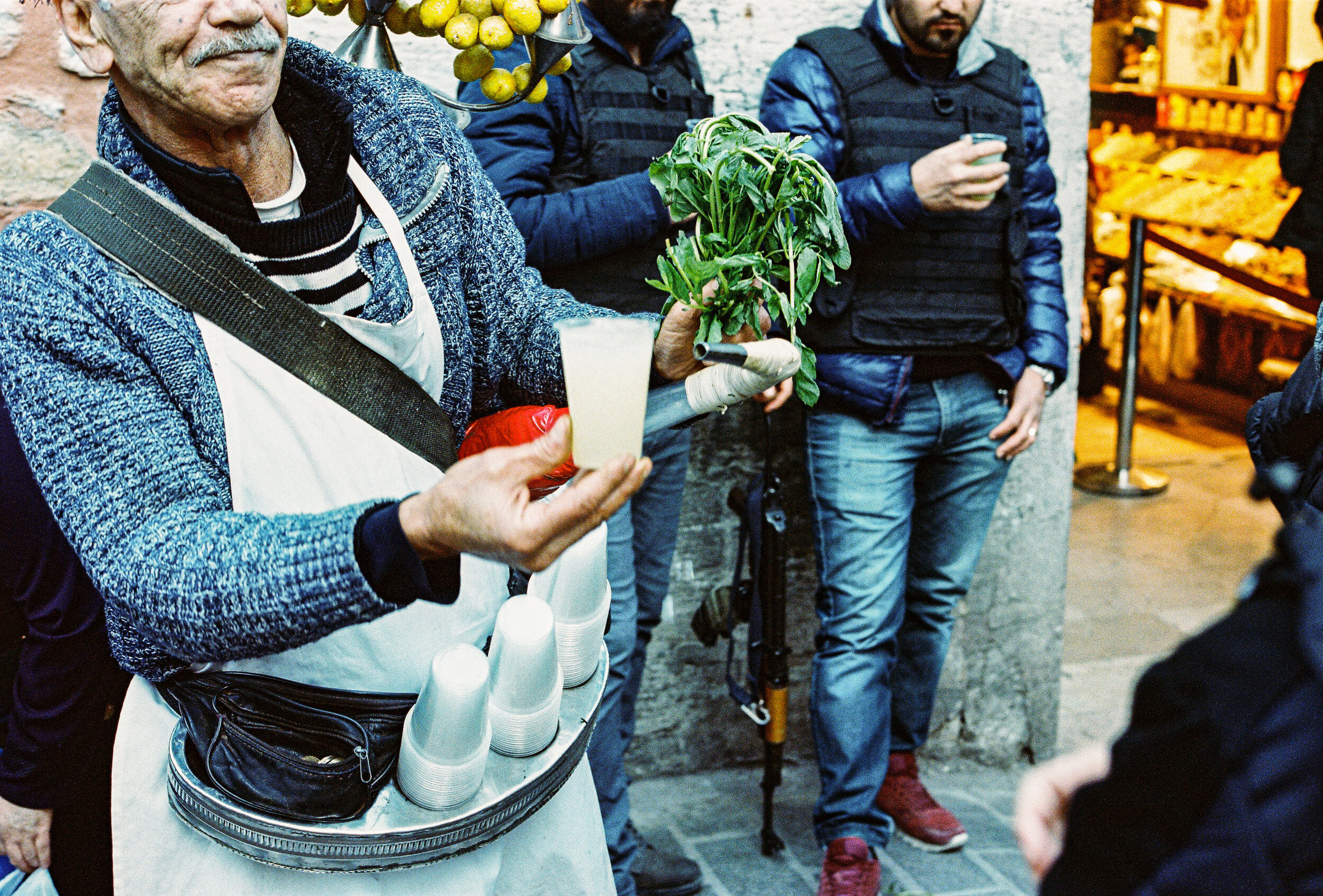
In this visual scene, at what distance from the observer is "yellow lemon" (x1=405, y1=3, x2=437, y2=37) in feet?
6.50

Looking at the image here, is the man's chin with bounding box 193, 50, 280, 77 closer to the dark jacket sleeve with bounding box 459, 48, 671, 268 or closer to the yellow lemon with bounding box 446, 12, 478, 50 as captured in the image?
the yellow lemon with bounding box 446, 12, 478, 50

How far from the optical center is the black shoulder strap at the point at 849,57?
2812mm

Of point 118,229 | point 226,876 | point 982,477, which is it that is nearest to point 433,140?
point 118,229

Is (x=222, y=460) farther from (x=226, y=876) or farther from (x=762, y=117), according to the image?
(x=762, y=117)

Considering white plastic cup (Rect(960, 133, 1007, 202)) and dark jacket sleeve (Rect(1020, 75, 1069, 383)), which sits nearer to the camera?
white plastic cup (Rect(960, 133, 1007, 202))

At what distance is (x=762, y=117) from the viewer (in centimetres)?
290

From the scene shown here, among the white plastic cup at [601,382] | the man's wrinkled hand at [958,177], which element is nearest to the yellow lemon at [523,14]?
the white plastic cup at [601,382]

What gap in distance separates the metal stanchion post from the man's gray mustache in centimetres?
484

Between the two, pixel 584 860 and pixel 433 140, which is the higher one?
pixel 433 140

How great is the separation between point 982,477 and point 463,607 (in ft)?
5.80

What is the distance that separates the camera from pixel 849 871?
2.83 metres

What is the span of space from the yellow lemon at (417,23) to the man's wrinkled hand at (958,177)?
1.12 metres

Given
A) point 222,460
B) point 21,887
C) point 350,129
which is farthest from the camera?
point 21,887

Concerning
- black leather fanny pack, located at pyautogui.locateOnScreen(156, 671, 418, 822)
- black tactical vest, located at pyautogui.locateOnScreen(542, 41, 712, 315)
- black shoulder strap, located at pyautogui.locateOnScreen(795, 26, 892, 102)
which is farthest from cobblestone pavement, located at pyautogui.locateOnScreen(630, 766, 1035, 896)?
black shoulder strap, located at pyautogui.locateOnScreen(795, 26, 892, 102)
